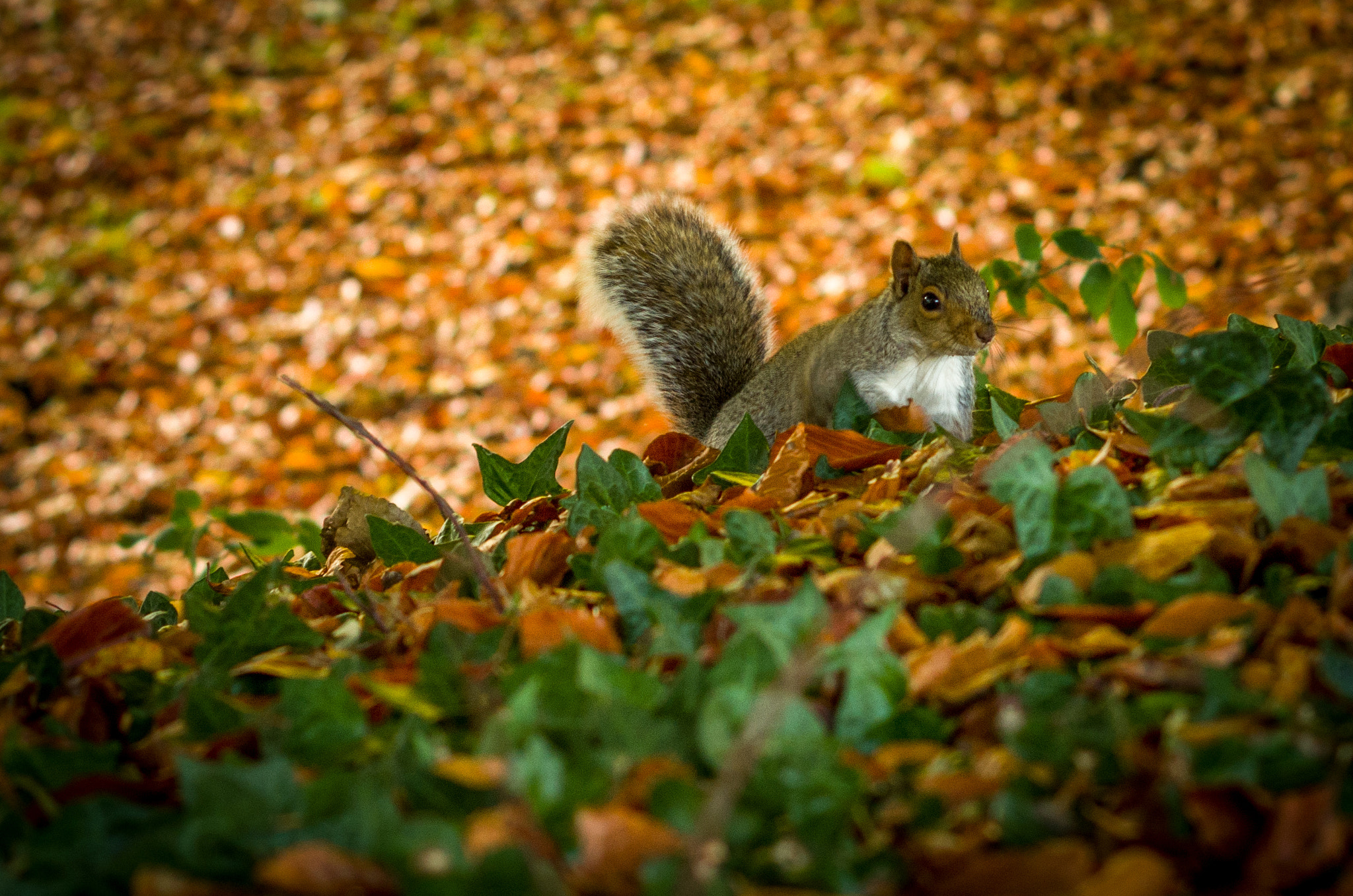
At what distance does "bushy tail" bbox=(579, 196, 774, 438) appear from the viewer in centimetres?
303

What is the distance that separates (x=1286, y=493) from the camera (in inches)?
56.3

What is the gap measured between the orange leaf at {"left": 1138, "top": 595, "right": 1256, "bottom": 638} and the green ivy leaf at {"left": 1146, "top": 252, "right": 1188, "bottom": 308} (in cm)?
132

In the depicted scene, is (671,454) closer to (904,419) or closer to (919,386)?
(904,419)

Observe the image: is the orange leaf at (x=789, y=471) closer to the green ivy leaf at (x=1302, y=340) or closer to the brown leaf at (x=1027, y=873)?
the green ivy leaf at (x=1302, y=340)

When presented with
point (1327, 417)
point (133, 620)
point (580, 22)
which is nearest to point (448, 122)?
point (580, 22)

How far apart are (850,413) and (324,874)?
1584mm

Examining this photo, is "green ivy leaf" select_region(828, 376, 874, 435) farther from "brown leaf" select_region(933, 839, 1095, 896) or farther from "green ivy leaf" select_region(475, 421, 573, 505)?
"brown leaf" select_region(933, 839, 1095, 896)

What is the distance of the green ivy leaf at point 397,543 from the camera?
1989 millimetres

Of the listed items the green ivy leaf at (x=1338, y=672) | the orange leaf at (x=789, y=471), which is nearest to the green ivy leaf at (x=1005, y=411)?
the orange leaf at (x=789, y=471)

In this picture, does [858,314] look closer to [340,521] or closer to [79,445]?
[340,521]

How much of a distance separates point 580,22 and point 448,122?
51.6 inches

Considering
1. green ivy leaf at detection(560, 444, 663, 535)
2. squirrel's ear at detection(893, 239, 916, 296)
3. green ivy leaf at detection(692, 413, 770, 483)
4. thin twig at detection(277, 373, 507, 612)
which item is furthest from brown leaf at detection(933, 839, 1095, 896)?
squirrel's ear at detection(893, 239, 916, 296)

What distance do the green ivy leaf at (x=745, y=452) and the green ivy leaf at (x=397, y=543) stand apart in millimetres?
566

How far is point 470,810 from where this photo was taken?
3.80 feet
